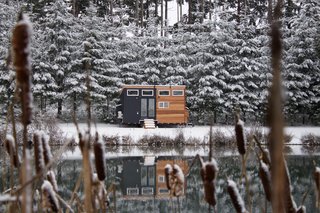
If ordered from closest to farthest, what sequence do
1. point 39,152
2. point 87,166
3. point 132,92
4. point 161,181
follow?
point 87,166, point 39,152, point 161,181, point 132,92

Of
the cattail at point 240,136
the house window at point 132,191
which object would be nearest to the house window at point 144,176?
the house window at point 132,191

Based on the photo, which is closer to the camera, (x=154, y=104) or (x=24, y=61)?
(x=24, y=61)

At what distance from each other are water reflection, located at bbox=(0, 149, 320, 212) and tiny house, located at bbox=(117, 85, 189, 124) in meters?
8.25

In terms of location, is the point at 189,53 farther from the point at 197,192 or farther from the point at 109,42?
the point at 197,192

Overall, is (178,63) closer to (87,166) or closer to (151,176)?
(151,176)

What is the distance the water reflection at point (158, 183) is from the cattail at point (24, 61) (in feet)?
21.9

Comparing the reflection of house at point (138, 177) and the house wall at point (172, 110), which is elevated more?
the house wall at point (172, 110)

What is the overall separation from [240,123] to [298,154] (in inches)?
721

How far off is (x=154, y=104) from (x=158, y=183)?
45.7 feet

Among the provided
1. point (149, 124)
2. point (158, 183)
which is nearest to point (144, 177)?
point (158, 183)

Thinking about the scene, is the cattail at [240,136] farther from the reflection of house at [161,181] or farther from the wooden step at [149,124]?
the wooden step at [149,124]

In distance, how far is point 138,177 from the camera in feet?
44.3

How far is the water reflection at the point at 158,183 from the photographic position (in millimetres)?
9789

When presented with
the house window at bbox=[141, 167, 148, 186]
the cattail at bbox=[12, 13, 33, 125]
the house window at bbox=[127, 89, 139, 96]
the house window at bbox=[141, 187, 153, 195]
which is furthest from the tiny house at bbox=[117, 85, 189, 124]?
the cattail at bbox=[12, 13, 33, 125]
